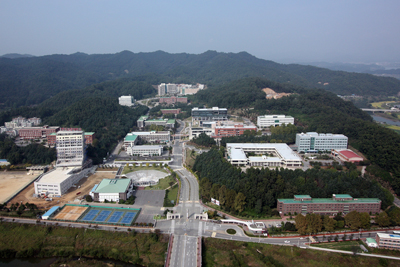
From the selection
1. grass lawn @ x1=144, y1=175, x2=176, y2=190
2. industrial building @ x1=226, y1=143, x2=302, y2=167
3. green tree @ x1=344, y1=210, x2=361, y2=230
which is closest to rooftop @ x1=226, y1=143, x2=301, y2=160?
industrial building @ x1=226, y1=143, x2=302, y2=167

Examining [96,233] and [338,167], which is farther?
[338,167]

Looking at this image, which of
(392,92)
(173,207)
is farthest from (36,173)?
(392,92)

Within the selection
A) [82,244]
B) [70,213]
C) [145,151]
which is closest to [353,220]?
[82,244]

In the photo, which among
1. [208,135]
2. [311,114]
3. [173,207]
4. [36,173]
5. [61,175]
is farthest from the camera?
[311,114]

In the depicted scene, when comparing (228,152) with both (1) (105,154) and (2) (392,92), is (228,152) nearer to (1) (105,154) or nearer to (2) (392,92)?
(1) (105,154)

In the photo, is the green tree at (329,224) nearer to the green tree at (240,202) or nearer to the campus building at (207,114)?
the green tree at (240,202)

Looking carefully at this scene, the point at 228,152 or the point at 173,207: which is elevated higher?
the point at 228,152

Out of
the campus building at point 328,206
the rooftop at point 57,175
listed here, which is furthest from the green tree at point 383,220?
the rooftop at point 57,175

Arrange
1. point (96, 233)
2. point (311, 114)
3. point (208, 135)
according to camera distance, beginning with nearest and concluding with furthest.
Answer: point (96, 233), point (208, 135), point (311, 114)
